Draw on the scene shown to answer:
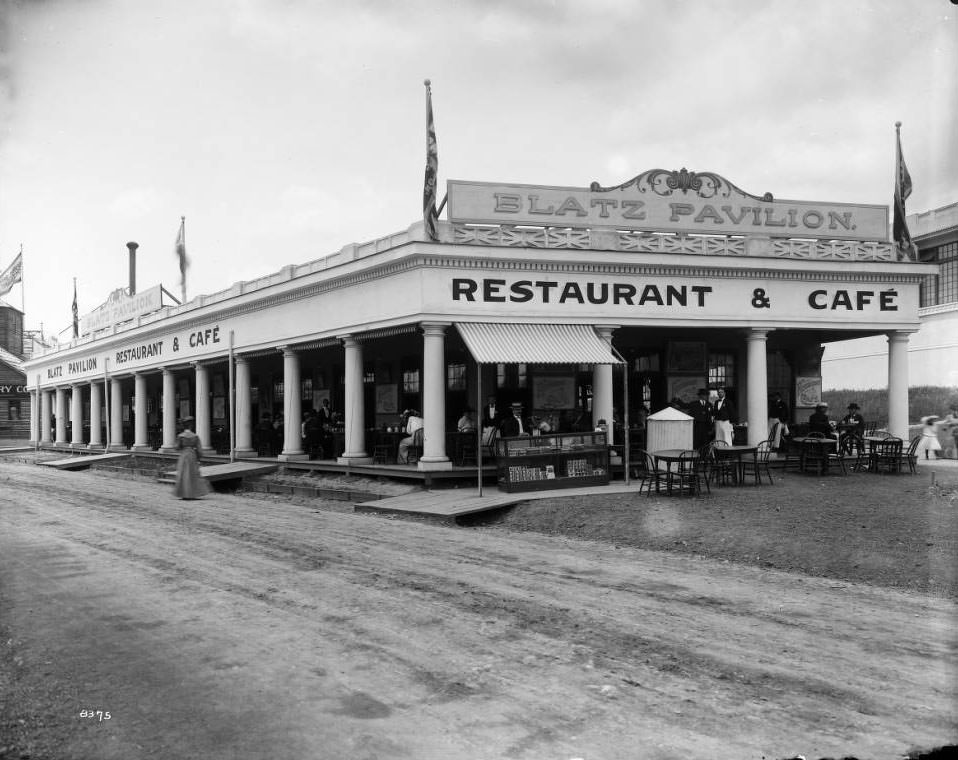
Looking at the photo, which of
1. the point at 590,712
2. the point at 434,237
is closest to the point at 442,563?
the point at 590,712

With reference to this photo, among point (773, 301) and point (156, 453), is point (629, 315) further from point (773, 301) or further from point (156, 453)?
point (156, 453)

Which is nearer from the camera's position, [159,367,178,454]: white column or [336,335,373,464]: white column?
[336,335,373,464]: white column

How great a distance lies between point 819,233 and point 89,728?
1961cm

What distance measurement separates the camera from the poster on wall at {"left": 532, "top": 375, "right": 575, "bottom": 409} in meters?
19.5

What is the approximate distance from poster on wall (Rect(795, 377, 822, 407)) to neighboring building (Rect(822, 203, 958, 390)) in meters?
5.12

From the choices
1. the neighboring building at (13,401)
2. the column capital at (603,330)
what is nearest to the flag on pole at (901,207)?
the column capital at (603,330)

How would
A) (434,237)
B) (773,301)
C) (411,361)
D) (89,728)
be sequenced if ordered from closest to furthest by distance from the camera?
1. (89,728)
2. (434,237)
3. (773,301)
4. (411,361)

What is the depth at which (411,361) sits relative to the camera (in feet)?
74.5

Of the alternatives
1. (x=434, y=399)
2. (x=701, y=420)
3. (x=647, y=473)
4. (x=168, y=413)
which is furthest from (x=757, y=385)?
(x=168, y=413)

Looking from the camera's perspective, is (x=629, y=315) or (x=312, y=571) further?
(x=629, y=315)

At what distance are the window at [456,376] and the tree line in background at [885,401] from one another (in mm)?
14724

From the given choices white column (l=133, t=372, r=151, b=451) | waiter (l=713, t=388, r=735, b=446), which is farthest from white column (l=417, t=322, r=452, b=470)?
white column (l=133, t=372, r=151, b=451)

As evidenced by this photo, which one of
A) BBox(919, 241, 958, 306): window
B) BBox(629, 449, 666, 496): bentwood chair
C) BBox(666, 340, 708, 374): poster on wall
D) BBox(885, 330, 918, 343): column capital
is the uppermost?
BBox(919, 241, 958, 306): window

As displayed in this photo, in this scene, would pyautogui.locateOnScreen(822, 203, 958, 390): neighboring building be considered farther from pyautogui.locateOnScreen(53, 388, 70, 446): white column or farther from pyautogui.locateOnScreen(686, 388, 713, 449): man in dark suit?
pyautogui.locateOnScreen(53, 388, 70, 446): white column
